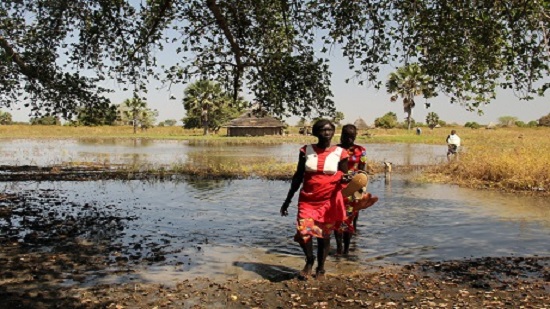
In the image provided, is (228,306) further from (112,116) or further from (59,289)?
(112,116)

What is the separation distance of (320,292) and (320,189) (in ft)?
4.43

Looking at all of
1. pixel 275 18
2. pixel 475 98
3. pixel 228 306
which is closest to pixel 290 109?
pixel 275 18

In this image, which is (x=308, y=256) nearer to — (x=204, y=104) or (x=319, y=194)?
(x=319, y=194)

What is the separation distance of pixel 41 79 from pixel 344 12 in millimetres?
8626

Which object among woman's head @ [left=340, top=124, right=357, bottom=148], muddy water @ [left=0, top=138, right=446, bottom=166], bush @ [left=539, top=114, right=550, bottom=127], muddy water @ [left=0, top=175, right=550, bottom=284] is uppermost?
bush @ [left=539, top=114, right=550, bottom=127]

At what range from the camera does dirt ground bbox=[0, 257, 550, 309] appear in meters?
5.67

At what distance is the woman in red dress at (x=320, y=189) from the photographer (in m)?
6.50

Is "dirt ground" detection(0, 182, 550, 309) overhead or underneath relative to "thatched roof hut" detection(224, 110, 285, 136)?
underneath

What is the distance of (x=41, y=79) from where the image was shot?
1321cm

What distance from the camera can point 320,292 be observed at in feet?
20.1

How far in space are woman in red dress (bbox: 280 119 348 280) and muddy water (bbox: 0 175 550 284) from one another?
3.44ft

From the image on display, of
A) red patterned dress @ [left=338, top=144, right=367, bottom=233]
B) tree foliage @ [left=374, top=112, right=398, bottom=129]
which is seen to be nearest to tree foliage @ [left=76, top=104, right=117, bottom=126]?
red patterned dress @ [left=338, top=144, right=367, bottom=233]

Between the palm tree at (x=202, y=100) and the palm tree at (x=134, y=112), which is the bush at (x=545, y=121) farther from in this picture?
the palm tree at (x=134, y=112)

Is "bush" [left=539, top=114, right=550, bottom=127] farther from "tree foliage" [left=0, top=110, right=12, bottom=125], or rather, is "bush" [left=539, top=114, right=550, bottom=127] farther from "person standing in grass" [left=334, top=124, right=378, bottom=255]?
"tree foliage" [left=0, top=110, right=12, bottom=125]
